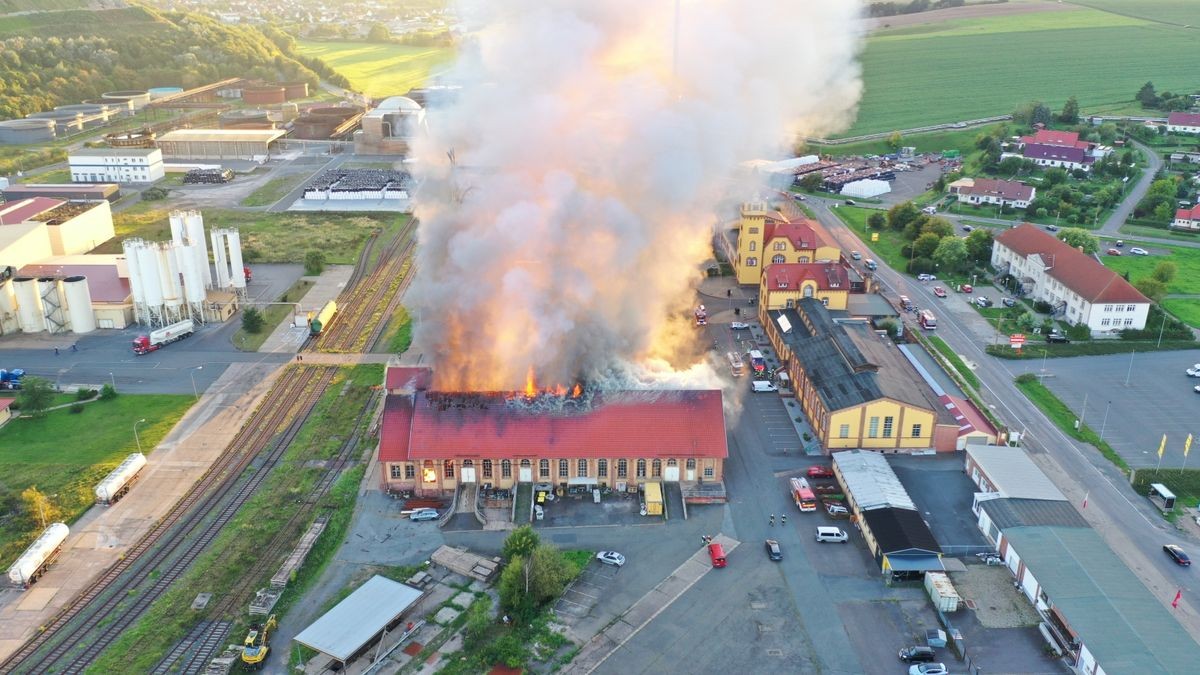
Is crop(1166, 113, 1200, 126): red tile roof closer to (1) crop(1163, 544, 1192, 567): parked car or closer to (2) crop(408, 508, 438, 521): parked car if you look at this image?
(1) crop(1163, 544, 1192, 567): parked car

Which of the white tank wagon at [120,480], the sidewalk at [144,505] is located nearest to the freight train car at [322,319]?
the sidewalk at [144,505]

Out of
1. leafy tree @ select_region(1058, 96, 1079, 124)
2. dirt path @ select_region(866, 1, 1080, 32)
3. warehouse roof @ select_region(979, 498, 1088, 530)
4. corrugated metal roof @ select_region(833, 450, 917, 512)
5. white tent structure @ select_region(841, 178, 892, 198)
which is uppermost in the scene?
dirt path @ select_region(866, 1, 1080, 32)

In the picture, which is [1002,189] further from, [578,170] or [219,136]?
[219,136]

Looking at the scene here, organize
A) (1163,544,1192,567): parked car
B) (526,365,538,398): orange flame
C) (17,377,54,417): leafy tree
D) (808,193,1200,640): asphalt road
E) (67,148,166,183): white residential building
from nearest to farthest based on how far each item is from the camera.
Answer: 1. (808,193,1200,640): asphalt road
2. (1163,544,1192,567): parked car
3. (526,365,538,398): orange flame
4. (17,377,54,417): leafy tree
5. (67,148,166,183): white residential building

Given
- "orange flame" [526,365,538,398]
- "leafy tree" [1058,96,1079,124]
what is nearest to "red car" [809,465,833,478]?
"orange flame" [526,365,538,398]

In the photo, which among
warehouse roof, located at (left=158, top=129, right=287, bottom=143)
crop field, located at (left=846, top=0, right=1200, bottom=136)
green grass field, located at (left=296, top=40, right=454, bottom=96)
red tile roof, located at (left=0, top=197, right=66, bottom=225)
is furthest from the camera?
green grass field, located at (left=296, top=40, right=454, bottom=96)

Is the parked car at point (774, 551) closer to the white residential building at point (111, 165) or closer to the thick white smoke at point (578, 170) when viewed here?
the thick white smoke at point (578, 170)
